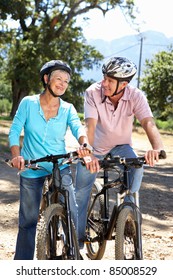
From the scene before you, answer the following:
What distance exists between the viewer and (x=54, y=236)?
397 cm

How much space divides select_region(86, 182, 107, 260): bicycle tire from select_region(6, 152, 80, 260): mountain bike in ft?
3.11

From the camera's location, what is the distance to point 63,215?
4055 mm

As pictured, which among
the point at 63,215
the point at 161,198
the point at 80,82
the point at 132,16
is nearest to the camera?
the point at 63,215

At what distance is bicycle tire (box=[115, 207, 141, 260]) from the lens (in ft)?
13.9

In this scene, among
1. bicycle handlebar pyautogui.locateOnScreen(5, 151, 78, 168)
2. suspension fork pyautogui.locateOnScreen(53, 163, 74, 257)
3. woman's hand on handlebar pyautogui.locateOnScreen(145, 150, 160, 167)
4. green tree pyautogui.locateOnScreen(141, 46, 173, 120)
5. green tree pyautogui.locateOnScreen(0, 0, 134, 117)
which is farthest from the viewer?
green tree pyautogui.locateOnScreen(141, 46, 173, 120)

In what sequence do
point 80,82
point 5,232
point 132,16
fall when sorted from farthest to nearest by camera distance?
1. point 80,82
2. point 132,16
3. point 5,232

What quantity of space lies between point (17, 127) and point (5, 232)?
3029mm

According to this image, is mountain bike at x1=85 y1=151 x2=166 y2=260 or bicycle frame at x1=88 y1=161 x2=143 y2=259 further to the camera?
bicycle frame at x1=88 y1=161 x2=143 y2=259

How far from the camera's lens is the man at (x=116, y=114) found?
4.57 metres

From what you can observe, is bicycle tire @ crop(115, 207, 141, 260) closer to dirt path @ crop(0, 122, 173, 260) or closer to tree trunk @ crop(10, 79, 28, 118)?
dirt path @ crop(0, 122, 173, 260)

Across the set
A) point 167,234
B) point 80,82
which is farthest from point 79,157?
point 80,82

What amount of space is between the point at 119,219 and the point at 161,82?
139 feet

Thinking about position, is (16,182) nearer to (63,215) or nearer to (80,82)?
(63,215)

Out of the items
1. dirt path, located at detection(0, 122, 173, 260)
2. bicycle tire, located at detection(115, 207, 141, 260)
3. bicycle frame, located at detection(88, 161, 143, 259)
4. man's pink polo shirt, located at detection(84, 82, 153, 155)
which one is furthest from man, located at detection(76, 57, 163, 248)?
dirt path, located at detection(0, 122, 173, 260)
